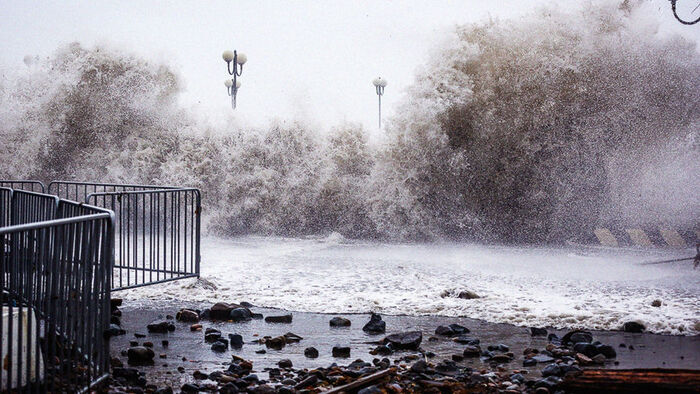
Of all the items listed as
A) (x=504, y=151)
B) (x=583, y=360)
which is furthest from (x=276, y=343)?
(x=504, y=151)

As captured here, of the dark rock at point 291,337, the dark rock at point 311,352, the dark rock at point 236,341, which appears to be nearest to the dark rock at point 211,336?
the dark rock at point 236,341

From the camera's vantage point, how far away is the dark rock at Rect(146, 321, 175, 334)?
6.40m

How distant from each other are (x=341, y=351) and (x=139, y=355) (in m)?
1.69

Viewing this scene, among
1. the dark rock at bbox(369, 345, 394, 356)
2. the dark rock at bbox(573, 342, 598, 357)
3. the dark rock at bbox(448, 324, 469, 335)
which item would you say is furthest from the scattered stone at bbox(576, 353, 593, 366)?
the dark rock at bbox(369, 345, 394, 356)

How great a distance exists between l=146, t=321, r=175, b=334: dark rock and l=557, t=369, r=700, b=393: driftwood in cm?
386

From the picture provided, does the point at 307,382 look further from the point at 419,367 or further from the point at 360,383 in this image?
the point at 419,367

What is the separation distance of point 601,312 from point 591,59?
12.3 m

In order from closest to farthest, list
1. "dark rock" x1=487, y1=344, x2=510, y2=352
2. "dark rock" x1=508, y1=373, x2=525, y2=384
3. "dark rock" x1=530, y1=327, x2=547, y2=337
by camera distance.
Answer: "dark rock" x1=508, y1=373, x2=525, y2=384 → "dark rock" x1=487, y1=344, x2=510, y2=352 → "dark rock" x1=530, y1=327, x2=547, y2=337

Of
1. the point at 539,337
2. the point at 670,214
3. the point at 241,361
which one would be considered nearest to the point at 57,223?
the point at 241,361

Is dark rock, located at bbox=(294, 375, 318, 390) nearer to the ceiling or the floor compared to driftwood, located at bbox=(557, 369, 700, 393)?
nearer to the floor

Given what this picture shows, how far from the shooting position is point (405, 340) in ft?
19.1

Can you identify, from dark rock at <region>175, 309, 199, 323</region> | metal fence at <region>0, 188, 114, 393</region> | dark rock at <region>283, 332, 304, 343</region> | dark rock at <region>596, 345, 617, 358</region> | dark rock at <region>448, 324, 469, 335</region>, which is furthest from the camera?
dark rock at <region>175, 309, 199, 323</region>

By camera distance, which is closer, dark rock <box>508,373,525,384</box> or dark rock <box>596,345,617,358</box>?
dark rock <box>508,373,525,384</box>

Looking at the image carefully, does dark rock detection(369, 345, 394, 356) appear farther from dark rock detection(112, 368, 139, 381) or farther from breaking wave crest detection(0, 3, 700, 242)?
breaking wave crest detection(0, 3, 700, 242)
